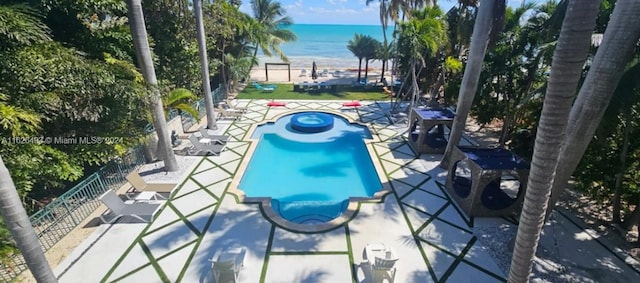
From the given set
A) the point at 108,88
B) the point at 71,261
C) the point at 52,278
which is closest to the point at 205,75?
the point at 108,88

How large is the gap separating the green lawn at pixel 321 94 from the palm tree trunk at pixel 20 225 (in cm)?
1897

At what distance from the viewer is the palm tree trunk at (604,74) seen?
4.55 meters

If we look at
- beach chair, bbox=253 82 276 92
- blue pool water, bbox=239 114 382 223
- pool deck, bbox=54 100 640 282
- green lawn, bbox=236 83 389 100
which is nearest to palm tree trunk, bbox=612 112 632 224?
pool deck, bbox=54 100 640 282

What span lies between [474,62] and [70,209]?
12.6 meters

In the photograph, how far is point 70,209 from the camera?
304 inches

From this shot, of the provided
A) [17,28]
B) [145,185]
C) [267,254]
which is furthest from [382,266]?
[17,28]

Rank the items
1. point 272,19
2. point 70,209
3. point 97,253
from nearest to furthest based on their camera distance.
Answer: point 97,253 < point 70,209 < point 272,19

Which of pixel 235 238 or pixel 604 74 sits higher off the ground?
pixel 604 74

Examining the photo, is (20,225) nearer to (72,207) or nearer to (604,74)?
(72,207)

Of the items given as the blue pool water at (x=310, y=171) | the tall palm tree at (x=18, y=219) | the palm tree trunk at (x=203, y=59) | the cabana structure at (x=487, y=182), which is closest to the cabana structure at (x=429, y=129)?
the blue pool water at (x=310, y=171)

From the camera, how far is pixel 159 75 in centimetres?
1239

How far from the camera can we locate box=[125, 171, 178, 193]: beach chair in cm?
909

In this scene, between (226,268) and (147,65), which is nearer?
(226,268)

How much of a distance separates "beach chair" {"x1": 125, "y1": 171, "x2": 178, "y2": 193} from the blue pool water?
234 centimetres
